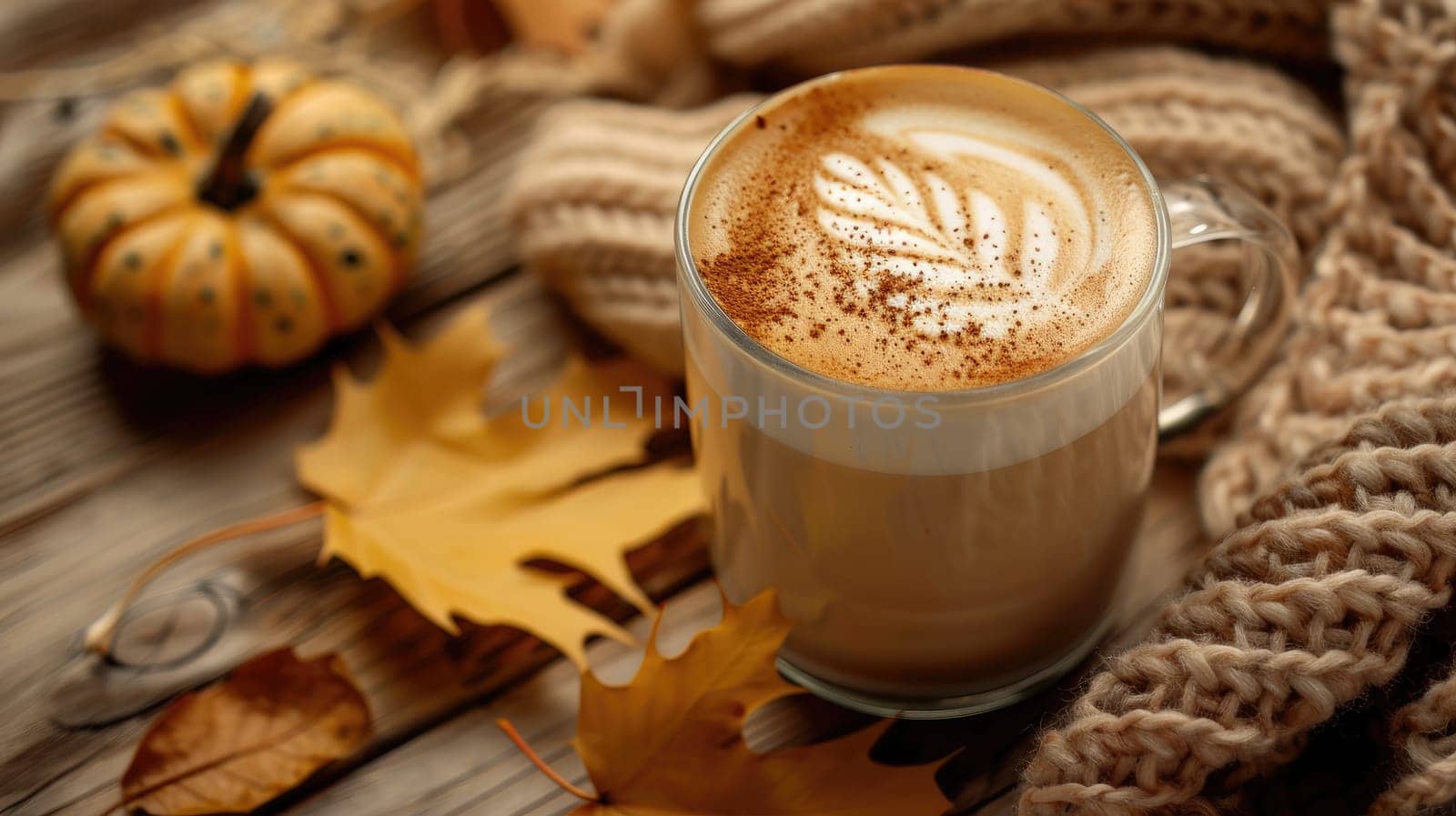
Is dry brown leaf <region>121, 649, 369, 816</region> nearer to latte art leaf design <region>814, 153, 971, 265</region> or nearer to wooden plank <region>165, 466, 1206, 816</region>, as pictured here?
wooden plank <region>165, 466, 1206, 816</region>

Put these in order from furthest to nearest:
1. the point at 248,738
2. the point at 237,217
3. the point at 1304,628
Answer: the point at 237,217 < the point at 248,738 < the point at 1304,628

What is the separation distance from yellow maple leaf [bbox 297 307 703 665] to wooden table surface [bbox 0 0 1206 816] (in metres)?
0.03

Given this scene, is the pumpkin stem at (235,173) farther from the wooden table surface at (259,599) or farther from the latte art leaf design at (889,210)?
the latte art leaf design at (889,210)

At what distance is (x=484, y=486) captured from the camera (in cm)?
95

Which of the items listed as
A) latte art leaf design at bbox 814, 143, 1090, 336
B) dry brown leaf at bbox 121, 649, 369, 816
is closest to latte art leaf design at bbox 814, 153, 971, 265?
latte art leaf design at bbox 814, 143, 1090, 336

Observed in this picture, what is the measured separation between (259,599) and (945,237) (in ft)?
1.76

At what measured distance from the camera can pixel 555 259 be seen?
41.0 inches

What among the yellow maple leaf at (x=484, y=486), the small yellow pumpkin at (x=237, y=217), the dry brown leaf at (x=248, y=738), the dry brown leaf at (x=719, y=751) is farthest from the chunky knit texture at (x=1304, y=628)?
the small yellow pumpkin at (x=237, y=217)

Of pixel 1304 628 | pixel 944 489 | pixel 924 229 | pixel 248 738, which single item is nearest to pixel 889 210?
pixel 924 229

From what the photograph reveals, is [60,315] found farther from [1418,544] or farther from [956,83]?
[1418,544]

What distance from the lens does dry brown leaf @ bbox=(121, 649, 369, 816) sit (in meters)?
0.81

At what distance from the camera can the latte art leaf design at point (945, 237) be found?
0.69 m

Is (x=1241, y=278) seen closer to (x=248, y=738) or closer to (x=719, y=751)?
(x=719, y=751)

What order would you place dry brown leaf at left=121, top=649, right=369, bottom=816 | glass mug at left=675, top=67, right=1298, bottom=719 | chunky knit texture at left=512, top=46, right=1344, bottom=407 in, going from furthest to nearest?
chunky knit texture at left=512, top=46, right=1344, bottom=407 < dry brown leaf at left=121, top=649, right=369, bottom=816 < glass mug at left=675, top=67, right=1298, bottom=719
